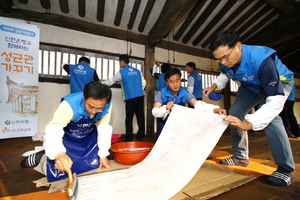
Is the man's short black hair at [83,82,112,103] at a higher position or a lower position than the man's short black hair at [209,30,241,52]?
lower

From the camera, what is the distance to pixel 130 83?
263 centimetres

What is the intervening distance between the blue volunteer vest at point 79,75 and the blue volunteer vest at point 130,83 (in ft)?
1.74

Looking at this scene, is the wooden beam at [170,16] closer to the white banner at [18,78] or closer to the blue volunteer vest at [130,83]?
the blue volunteer vest at [130,83]

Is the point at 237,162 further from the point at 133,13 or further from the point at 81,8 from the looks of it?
the point at 81,8

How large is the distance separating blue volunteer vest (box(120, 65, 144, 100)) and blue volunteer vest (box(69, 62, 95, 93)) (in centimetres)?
53

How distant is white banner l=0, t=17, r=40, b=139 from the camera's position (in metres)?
2.19

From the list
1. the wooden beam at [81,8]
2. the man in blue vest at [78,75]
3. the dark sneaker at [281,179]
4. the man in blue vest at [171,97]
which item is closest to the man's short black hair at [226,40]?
the man in blue vest at [171,97]

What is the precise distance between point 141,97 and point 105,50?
1.15 metres

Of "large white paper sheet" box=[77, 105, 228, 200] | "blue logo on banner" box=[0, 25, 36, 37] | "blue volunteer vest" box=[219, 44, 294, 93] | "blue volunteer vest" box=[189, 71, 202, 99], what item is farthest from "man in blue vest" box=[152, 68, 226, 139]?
"blue logo on banner" box=[0, 25, 36, 37]

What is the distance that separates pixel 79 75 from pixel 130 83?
0.76 m

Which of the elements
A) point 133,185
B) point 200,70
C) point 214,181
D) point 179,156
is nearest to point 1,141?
point 133,185

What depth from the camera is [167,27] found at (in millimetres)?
2670

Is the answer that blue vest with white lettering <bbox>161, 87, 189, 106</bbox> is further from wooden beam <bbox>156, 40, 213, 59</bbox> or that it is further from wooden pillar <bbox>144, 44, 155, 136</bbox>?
wooden beam <bbox>156, 40, 213, 59</bbox>

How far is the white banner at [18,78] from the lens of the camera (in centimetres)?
219
